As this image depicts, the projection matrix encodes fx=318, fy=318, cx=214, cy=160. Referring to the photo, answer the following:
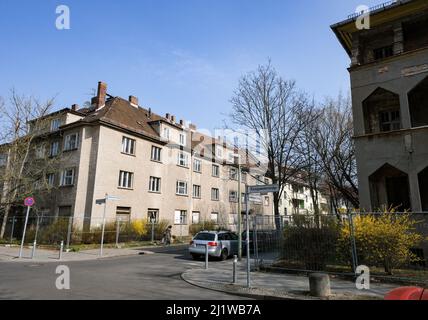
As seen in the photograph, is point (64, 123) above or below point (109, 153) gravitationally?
above

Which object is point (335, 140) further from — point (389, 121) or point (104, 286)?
point (104, 286)

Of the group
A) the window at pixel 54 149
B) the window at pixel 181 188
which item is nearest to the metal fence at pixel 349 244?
the window at pixel 181 188

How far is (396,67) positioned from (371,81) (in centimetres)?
123

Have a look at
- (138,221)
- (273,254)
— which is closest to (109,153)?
(138,221)

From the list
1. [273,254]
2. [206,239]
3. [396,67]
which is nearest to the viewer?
[273,254]

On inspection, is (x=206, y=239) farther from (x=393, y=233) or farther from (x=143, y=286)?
(x=393, y=233)

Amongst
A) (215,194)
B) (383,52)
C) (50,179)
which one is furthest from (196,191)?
(383,52)

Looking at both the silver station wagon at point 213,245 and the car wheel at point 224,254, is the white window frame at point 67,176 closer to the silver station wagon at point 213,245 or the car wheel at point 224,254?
the silver station wagon at point 213,245

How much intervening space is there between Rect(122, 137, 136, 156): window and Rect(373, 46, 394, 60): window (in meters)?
20.5

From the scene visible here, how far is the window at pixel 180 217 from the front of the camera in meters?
33.2

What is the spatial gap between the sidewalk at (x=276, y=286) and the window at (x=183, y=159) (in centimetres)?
2272

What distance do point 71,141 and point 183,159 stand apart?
39.3ft
